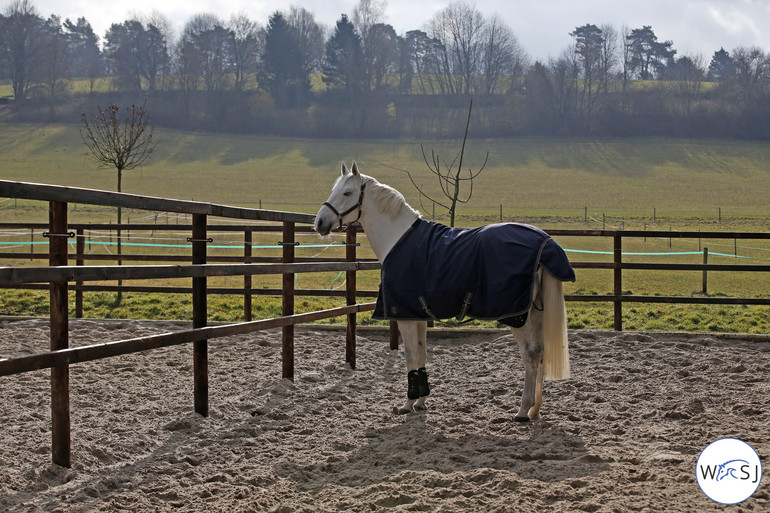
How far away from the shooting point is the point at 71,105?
→ 6575 centimetres

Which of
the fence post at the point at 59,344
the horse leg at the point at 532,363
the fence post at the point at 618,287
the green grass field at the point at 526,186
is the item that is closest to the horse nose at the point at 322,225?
the horse leg at the point at 532,363

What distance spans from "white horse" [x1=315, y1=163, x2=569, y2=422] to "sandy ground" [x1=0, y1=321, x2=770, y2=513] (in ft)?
0.79

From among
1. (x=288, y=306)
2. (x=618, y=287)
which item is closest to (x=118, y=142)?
(x=288, y=306)

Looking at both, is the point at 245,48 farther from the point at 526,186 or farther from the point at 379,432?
the point at 379,432

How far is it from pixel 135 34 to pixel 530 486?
8516 cm

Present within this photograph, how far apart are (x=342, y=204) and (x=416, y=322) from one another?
1.08 metres

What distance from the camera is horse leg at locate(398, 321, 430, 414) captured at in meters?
4.84

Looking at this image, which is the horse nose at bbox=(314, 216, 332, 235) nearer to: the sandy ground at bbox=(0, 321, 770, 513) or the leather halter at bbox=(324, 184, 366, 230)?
the leather halter at bbox=(324, 184, 366, 230)

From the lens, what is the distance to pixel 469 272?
4.54 m

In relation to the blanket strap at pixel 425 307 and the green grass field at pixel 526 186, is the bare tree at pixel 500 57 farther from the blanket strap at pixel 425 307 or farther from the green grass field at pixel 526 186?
the blanket strap at pixel 425 307

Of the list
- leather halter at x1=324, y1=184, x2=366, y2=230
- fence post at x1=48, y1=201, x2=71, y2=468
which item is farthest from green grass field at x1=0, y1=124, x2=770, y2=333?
fence post at x1=48, y1=201, x2=71, y2=468

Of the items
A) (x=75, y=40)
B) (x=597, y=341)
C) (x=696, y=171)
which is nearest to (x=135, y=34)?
(x=75, y=40)

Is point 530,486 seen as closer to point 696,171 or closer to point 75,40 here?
point 696,171

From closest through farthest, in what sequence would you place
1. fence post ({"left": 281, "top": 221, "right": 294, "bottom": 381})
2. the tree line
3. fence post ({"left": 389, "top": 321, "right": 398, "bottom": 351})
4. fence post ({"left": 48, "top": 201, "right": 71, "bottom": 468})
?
fence post ({"left": 48, "top": 201, "right": 71, "bottom": 468}) < fence post ({"left": 281, "top": 221, "right": 294, "bottom": 381}) < fence post ({"left": 389, "top": 321, "right": 398, "bottom": 351}) < the tree line
